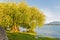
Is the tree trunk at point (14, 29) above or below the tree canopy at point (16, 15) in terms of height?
below

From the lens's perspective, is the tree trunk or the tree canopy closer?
the tree canopy

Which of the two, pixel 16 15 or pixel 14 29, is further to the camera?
pixel 14 29

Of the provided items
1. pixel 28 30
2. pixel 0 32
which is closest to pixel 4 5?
pixel 28 30

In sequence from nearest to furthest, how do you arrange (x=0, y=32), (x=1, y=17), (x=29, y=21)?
(x=0, y=32) → (x=1, y=17) → (x=29, y=21)

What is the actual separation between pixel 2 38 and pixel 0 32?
0.31 meters

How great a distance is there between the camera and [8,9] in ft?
147

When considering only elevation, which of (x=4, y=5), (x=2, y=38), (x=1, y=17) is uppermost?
(x=4, y=5)

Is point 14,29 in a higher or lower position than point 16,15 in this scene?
lower

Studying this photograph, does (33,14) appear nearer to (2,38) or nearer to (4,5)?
(4,5)

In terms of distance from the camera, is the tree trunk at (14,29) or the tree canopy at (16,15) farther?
the tree trunk at (14,29)

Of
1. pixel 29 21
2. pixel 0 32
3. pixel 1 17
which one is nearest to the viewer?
pixel 0 32

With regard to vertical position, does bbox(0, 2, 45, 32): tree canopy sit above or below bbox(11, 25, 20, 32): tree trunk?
above

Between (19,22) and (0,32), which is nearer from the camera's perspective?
(0,32)

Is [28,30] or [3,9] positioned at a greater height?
[3,9]
